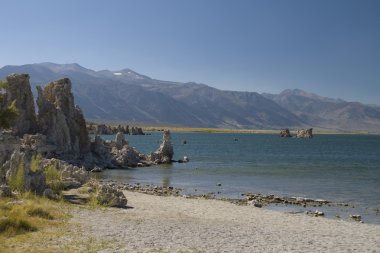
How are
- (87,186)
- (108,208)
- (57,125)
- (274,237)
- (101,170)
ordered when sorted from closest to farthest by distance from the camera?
1. (274,237)
2. (108,208)
3. (87,186)
4. (101,170)
5. (57,125)

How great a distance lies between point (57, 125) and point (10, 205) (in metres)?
49.3

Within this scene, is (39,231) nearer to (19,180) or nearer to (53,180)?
(19,180)

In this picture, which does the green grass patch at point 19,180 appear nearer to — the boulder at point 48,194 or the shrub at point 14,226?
the boulder at point 48,194

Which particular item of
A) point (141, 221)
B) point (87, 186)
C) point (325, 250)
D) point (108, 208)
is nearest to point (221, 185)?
point (87, 186)

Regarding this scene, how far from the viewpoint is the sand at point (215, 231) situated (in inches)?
758

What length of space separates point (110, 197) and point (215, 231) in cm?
983

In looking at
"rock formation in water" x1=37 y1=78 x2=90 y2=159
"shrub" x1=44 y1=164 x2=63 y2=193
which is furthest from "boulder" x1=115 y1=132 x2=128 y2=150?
"shrub" x1=44 y1=164 x2=63 y2=193

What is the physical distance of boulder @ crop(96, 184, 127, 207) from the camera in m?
29.9

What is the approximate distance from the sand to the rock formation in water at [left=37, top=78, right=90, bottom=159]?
41231 millimetres

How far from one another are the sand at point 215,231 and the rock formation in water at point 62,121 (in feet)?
135

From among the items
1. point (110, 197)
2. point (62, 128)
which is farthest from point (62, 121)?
point (110, 197)

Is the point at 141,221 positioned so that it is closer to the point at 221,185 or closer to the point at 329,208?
the point at 329,208

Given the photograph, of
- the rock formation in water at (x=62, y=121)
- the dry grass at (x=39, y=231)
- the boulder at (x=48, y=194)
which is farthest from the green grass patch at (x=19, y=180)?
the rock formation in water at (x=62, y=121)

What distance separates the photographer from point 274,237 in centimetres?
2197
